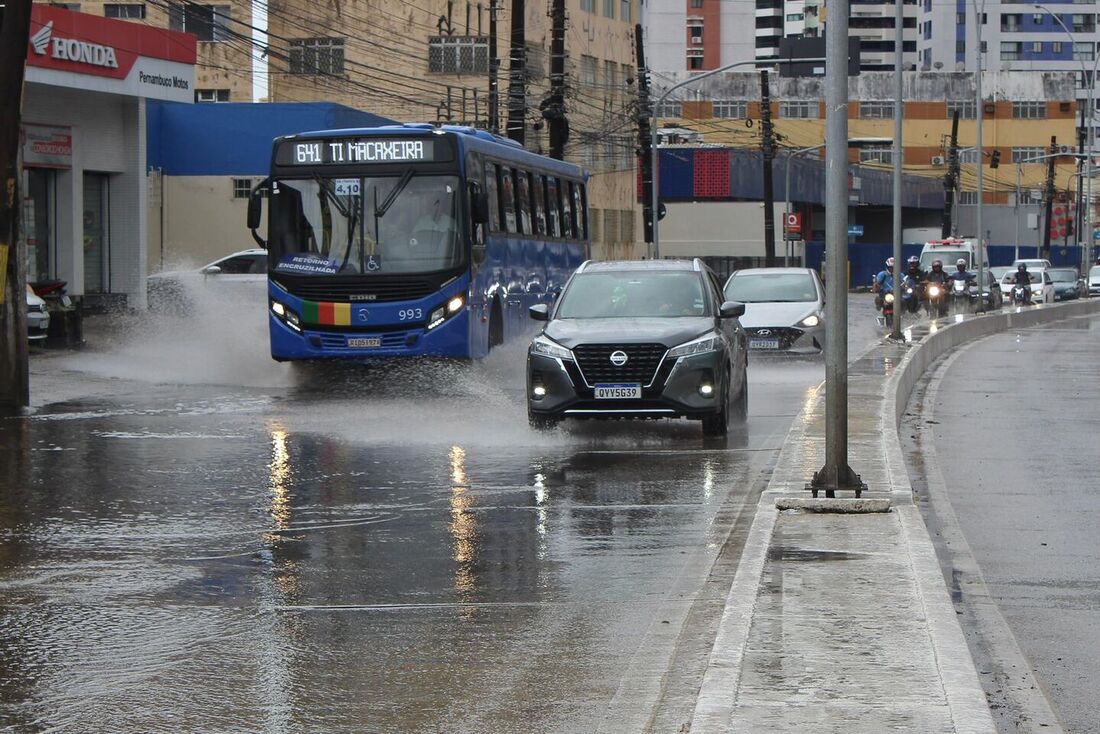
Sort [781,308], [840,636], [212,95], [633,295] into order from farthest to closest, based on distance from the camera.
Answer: [212,95] < [781,308] < [633,295] < [840,636]

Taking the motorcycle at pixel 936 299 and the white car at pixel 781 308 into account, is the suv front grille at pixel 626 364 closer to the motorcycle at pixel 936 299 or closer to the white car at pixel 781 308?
the white car at pixel 781 308

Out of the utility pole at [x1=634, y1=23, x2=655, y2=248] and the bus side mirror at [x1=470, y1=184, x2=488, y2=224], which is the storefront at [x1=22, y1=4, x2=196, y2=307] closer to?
the bus side mirror at [x1=470, y1=184, x2=488, y2=224]

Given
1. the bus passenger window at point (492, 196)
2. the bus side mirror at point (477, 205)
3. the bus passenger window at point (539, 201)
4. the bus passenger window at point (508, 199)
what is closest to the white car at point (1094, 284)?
the bus passenger window at point (539, 201)

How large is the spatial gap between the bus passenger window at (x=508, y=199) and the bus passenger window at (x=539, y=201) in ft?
4.64

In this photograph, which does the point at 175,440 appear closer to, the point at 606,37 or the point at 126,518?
the point at 126,518

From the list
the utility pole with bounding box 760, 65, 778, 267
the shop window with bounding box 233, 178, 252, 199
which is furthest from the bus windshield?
the utility pole with bounding box 760, 65, 778, 267

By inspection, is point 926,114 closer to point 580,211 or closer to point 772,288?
point 580,211

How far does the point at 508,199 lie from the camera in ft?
84.6

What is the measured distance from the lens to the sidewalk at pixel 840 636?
5629 millimetres

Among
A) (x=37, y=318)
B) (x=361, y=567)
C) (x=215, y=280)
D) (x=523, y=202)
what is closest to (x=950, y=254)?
(x=215, y=280)

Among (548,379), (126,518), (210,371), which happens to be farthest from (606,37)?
(126,518)

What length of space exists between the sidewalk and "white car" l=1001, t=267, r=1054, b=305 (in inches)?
2276

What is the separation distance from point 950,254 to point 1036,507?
49724 mm

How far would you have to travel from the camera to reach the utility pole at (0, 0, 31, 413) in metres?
19.0
